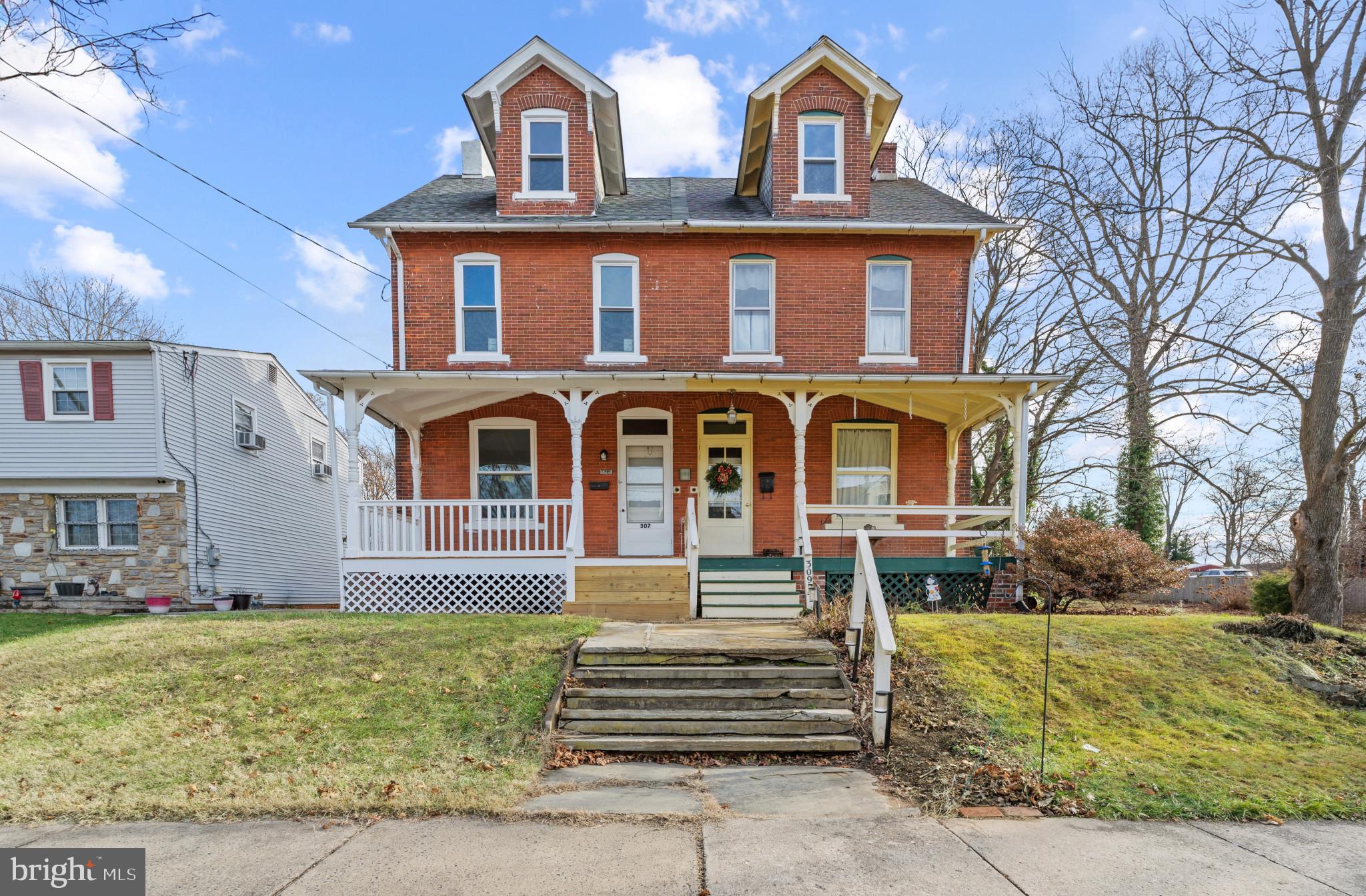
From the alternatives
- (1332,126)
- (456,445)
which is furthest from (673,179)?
(1332,126)

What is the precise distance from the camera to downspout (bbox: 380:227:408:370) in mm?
12344

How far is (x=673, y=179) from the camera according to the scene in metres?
15.2

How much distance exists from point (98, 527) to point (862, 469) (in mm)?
14932

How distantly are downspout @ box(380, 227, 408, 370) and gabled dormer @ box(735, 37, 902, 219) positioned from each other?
684cm

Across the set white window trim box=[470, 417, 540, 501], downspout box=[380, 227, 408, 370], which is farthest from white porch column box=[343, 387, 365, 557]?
white window trim box=[470, 417, 540, 501]

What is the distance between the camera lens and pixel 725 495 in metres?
12.7

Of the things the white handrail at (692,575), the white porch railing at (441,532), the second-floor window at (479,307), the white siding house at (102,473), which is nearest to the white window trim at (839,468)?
the white handrail at (692,575)

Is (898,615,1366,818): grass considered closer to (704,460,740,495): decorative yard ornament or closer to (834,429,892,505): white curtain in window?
Result: (834,429,892,505): white curtain in window

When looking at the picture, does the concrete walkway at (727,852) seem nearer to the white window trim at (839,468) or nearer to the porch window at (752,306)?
the white window trim at (839,468)

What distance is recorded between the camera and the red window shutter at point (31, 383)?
13602mm

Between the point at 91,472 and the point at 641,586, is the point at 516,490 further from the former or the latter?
the point at 91,472

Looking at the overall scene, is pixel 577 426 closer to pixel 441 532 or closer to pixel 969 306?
pixel 441 532

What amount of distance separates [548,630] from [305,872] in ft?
13.8

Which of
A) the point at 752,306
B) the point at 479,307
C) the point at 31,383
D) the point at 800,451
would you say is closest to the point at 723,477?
the point at 800,451
